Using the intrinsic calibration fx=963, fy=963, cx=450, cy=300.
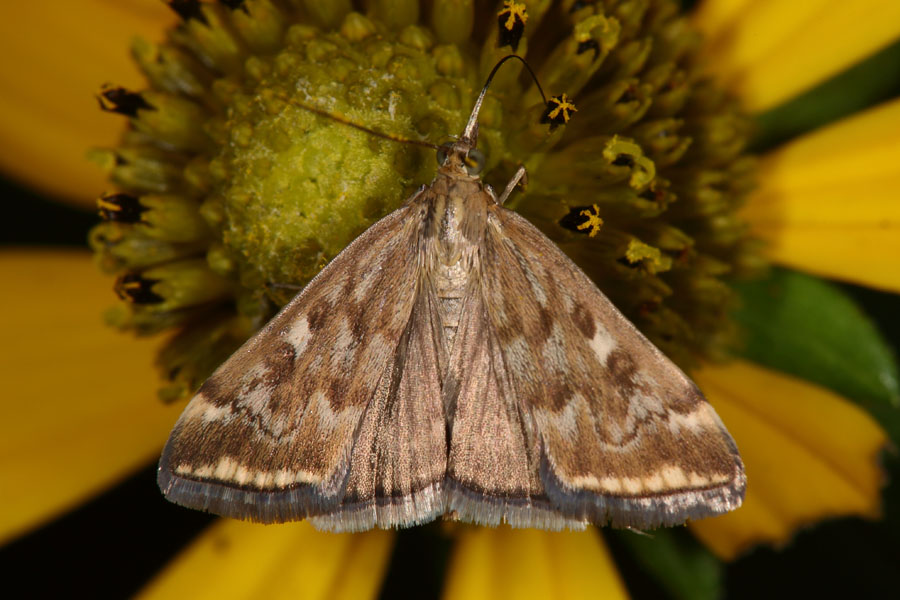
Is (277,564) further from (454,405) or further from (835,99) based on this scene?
(835,99)

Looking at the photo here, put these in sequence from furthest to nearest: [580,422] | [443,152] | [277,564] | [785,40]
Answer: [785,40] < [277,564] < [443,152] < [580,422]

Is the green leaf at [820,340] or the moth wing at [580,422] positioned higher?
the green leaf at [820,340]

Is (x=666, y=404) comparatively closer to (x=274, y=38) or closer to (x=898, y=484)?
(x=898, y=484)

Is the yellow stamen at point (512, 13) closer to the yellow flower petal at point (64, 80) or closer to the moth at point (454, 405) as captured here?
the moth at point (454, 405)

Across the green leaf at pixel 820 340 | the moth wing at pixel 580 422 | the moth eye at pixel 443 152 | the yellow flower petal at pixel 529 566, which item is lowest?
the yellow flower petal at pixel 529 566

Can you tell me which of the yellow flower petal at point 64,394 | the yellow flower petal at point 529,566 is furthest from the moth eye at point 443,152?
the yellow flower petal at point 64,394

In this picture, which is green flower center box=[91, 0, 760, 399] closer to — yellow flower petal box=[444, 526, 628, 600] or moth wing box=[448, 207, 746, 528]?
moth wing box=[448, 207, 746, 528]

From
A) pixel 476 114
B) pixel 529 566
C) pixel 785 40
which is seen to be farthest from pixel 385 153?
pixel 785 40
